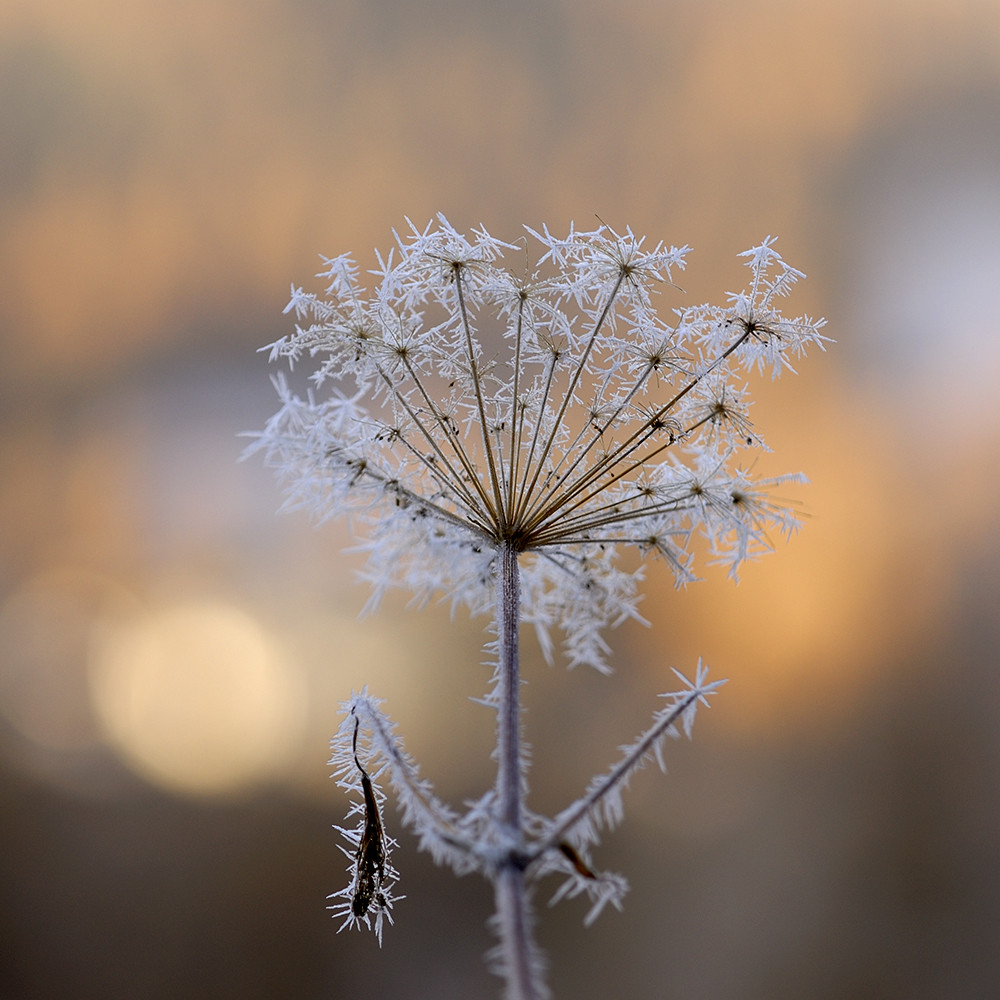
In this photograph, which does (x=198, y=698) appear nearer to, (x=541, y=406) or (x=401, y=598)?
(x=401, y=598)

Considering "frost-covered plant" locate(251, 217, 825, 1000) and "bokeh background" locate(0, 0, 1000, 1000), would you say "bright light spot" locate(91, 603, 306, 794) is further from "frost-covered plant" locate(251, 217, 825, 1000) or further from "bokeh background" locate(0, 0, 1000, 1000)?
"frost-covered plant" locate(251, 217, 825, 1000)

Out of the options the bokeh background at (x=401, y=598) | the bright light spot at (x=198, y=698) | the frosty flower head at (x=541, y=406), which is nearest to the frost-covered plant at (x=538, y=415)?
the frosty flower head at (x=541, y=406)

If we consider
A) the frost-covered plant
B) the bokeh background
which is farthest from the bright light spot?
the frost-covered plant

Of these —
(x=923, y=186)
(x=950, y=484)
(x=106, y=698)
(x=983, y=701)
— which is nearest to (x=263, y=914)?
(x=106, y=698)

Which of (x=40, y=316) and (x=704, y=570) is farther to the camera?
(x=40, y=316)

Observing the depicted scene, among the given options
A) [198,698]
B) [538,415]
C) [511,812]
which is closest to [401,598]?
[198,698]

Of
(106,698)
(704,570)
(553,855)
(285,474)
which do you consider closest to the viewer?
(553,855)

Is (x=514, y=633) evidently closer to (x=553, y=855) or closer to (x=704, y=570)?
(x=553, y=855)

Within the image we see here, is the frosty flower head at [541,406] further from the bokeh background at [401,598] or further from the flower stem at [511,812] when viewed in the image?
the bokeh background at [401,598]
